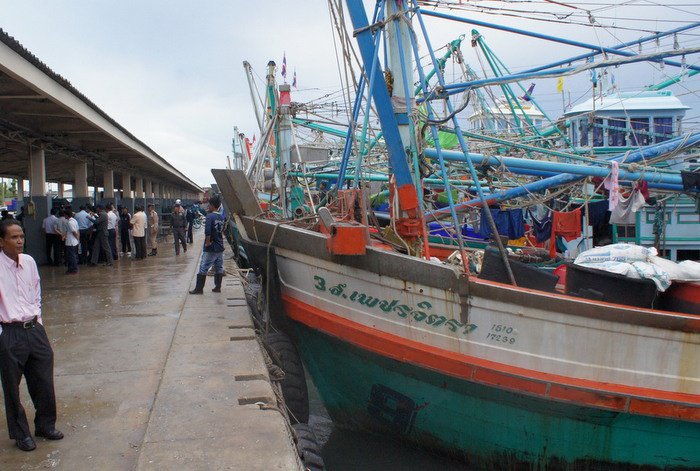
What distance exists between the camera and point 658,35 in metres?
6.63

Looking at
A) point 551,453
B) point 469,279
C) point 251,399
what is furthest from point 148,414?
point 551,453

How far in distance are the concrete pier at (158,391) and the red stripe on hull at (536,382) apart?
1.26 meters

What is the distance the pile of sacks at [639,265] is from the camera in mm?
4691

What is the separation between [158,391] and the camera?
4.41 m

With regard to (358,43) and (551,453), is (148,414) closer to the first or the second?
(551,453)

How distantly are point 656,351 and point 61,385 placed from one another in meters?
5.01

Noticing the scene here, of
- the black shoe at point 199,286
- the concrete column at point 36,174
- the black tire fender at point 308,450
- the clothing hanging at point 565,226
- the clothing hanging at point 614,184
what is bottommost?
the black tire fender at point 308,450

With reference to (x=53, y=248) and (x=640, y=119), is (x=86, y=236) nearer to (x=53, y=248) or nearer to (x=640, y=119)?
(x=53, y=248)

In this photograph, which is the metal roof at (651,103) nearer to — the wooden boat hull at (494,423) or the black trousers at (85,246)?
the wooden boat hull at (494,423)

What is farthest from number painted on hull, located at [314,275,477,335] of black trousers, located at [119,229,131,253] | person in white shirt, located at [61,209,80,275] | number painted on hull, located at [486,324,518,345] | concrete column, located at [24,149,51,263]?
black trousers, located at [119,229,131,253]

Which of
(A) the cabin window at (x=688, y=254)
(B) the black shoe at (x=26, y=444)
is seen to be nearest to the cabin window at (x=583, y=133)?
(A) the cabin window at (x=688, y=254)

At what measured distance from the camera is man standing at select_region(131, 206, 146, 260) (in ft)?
43.2

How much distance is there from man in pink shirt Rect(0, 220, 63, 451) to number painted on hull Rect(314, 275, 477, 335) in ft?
8.58

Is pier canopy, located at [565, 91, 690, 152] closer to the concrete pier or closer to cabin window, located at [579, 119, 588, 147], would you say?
cabin window, located at [579, 119, 588, 147]
